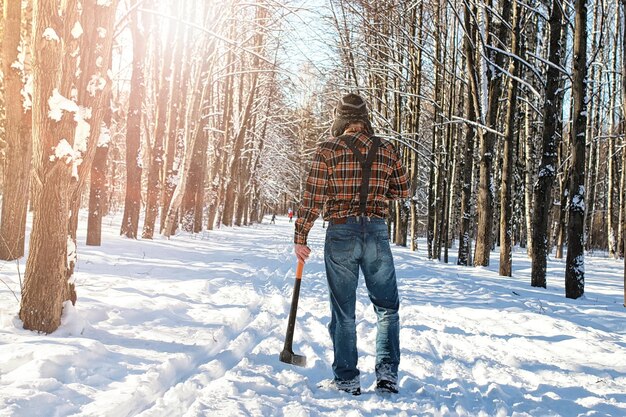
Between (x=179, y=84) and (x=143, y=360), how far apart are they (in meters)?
13.9

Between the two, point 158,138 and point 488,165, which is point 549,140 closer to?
point 488,165

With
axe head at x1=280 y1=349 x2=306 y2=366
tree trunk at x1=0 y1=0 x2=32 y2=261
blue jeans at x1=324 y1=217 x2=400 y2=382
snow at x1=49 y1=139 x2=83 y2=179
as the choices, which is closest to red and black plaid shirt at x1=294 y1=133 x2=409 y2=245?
blue jeans at x1=324 y1=217 x2=400 y2=382

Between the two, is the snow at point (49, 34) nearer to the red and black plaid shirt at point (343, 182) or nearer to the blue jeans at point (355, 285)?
the red and black plaid shirt at point (343, 182)

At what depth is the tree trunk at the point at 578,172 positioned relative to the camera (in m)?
8.02

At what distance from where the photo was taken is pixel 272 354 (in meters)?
4.27

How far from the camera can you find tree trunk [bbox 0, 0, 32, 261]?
6.63 meters

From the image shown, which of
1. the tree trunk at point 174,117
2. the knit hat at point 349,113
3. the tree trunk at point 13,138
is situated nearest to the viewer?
the knit hat at point 349,113

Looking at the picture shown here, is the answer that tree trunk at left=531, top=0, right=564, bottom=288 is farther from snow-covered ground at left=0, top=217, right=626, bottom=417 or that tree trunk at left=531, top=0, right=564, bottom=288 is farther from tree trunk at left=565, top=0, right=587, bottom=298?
snow-covered ground at left=0, top=217, right=626, bottom=417

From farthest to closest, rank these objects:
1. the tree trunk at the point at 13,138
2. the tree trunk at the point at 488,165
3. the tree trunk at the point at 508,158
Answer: the tree trunk at the point at 488,165, the tree trunk at the point at 508,158, the tree trunk at the point at 13,138

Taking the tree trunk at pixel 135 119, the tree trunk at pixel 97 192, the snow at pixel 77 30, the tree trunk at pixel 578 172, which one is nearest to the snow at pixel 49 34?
the snow at pixel 77 30

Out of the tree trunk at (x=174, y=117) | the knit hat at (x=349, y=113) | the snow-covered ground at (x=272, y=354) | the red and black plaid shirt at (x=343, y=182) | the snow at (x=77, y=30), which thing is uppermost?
the tree trunk at (x=174, y=117)

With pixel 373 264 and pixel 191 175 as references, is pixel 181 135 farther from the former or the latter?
pixel 373 264

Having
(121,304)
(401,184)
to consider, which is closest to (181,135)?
(121,304)

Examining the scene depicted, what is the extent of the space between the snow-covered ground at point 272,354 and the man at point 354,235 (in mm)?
265
